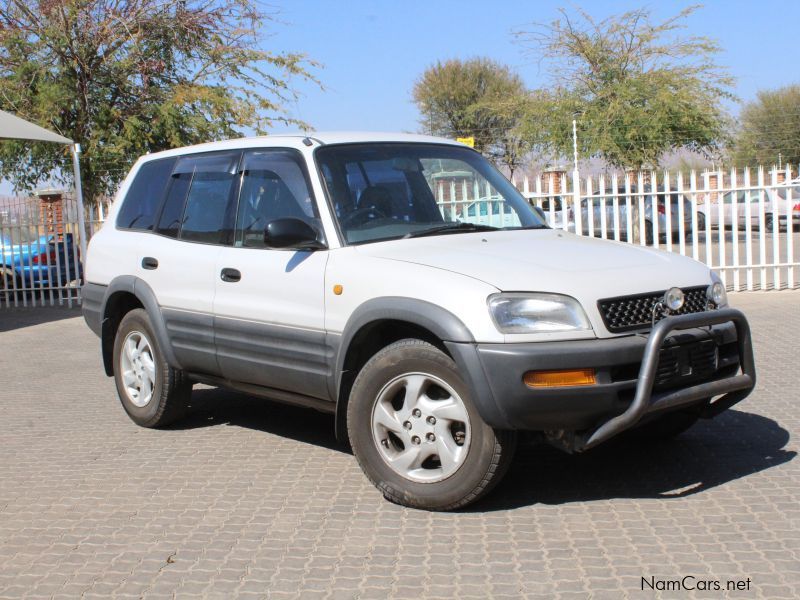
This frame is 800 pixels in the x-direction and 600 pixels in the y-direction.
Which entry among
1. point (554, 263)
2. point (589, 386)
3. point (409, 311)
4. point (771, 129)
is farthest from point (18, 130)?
point (771, 129)

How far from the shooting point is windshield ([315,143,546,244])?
5320 mm

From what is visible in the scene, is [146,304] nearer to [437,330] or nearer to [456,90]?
[437,330]

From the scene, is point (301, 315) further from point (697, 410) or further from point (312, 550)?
point (697, 410)

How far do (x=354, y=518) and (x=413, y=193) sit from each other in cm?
198

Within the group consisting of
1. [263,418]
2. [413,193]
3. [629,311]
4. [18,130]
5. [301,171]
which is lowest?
[263,418]

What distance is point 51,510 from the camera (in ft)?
16.5

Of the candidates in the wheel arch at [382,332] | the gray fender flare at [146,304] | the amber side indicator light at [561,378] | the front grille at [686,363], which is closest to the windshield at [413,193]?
the wheel arch at [382,332]

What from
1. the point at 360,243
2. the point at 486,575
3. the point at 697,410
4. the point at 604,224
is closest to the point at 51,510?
the point at 360,243

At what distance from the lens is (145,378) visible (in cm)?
669

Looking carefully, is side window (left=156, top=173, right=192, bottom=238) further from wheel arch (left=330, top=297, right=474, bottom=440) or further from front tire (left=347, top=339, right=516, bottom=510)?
front tire (left=347, top=339, right=516, bottom=510)

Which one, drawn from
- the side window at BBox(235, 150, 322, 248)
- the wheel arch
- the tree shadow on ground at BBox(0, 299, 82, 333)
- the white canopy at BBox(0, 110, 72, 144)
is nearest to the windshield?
the side window at BBox(235, 150, 322, 248)

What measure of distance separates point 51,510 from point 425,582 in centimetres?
229

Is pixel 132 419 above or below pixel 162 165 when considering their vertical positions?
below

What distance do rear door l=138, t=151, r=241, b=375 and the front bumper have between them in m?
2.17
